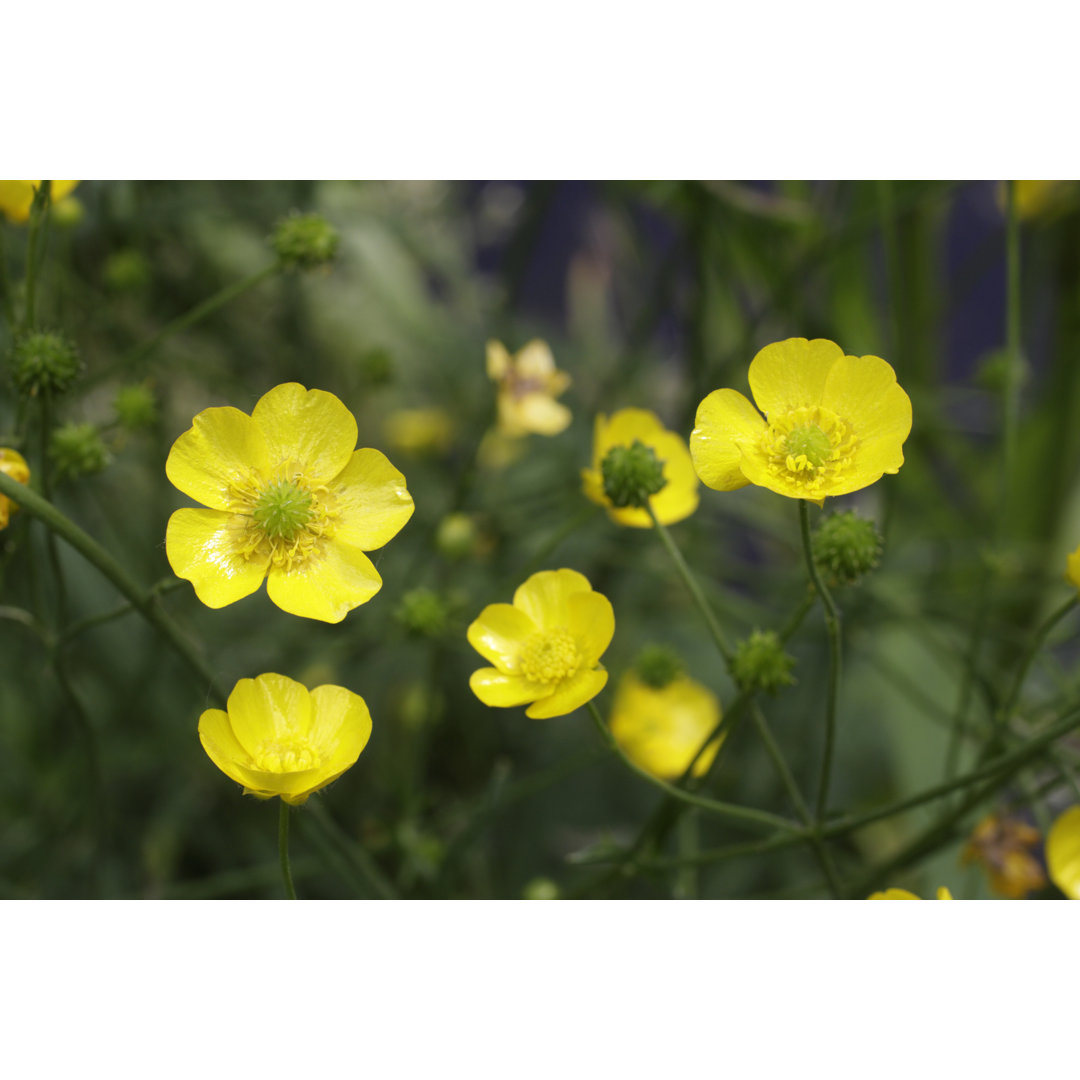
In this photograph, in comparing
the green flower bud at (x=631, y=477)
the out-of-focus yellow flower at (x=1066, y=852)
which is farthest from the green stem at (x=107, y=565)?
the out-of-focus yellow flower at (x=1066, y=852)

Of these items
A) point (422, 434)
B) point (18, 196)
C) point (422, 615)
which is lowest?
point (422, 615)

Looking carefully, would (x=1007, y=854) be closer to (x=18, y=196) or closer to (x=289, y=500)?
(x=289, y=500)

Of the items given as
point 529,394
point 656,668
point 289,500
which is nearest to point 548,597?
point 289,500

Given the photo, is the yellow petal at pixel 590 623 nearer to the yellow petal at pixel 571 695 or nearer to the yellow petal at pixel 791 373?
the yellow petal at pixel 571 695

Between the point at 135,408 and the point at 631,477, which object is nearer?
the point at 631,477

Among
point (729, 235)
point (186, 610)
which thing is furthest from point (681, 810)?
point (729, 235)

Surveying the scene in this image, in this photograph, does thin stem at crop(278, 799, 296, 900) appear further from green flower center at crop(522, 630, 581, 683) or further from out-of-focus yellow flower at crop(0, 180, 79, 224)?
out-of-focus yellow flower at crop(0, 180, 79, 224)
